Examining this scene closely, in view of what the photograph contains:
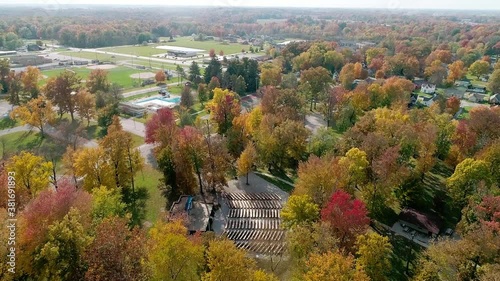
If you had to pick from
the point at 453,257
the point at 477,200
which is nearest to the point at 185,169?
the point at 453,257

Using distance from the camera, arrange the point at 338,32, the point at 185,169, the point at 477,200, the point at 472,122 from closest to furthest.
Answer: the point at 477,200 < the point at 185,169 < the point at 472,122 < the point at 338,32

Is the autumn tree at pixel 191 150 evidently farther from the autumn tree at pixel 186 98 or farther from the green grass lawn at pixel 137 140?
the autumn tree at pixel 186 98

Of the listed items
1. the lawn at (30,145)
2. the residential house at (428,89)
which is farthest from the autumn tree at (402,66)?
the lawn at (30,145)

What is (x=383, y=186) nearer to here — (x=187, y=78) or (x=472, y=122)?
(x=472, y=122)

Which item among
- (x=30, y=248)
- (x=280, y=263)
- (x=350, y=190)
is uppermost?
(x=30, y=248)

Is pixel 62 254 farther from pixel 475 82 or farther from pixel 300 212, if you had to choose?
pixel 475 82

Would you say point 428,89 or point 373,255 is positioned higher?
point 373,255

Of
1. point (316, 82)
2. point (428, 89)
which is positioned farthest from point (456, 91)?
point (316, 82)
